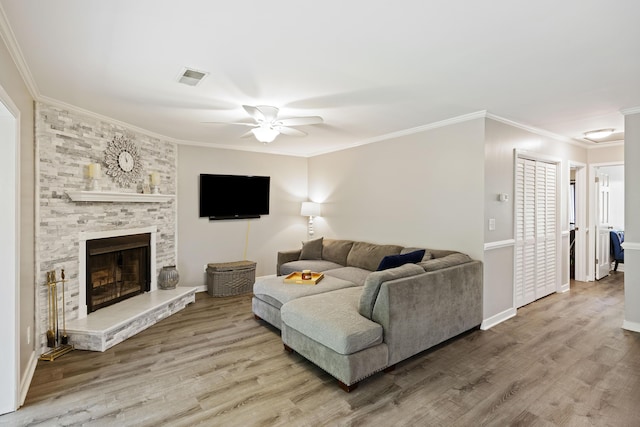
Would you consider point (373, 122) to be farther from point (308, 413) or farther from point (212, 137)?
point (308, 413)

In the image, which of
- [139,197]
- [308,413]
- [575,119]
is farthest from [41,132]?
[575,119]

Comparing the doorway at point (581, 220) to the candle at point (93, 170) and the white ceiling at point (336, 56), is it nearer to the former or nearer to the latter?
the white ceiling at point (336, 56)

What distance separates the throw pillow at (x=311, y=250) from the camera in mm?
5652

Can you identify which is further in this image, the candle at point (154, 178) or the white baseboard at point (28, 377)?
the candle at point (154, 178)

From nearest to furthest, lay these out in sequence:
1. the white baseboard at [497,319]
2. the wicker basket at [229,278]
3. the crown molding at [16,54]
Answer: the crown molding at [16,54] → the white baseboard at [497,319] → the wicker basket at [229,278]

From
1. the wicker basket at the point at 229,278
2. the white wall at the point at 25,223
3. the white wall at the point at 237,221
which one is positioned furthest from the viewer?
the white wall at the point at 237,221

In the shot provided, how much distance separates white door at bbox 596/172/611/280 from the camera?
5883 mm

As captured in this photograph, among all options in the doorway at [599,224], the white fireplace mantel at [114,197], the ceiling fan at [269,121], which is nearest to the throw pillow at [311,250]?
the white fireplace mantel at [114,197]

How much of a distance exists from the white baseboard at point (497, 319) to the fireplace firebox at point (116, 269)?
450 cm

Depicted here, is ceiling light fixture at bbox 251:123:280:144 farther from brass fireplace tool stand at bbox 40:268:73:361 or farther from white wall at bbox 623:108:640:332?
white wall at bbox 623:108:640:332

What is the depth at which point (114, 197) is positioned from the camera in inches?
154

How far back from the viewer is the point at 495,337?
3588 millimetres

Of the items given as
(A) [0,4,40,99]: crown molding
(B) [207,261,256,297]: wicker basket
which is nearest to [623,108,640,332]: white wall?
(B) [207,261,256,297]: wicker basket

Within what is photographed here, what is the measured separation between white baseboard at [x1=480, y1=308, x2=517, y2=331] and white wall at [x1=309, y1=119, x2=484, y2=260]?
0.80 metres
